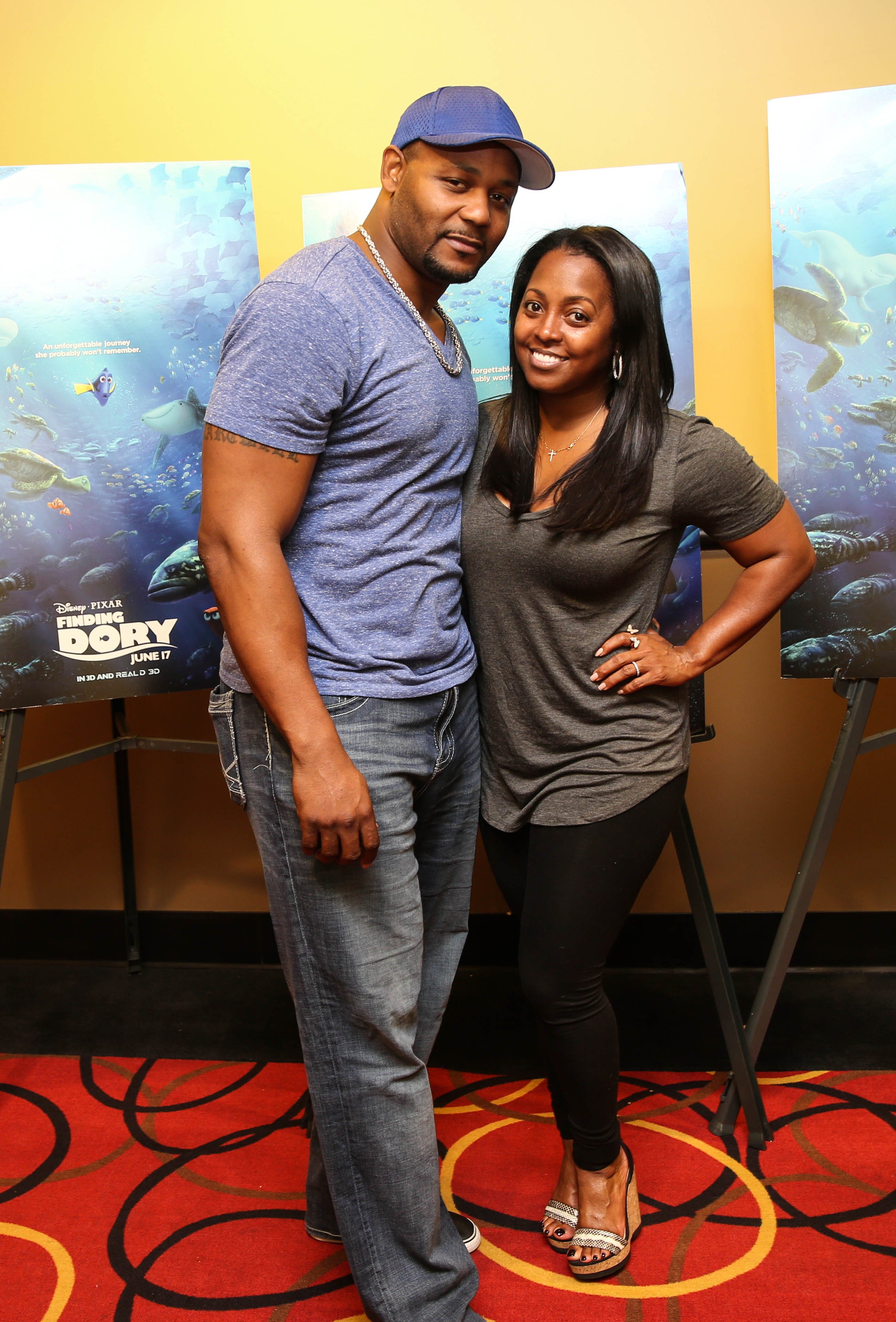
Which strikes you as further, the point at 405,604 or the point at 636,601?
the point at 636,601

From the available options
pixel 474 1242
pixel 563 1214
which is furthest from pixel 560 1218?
pixel 474 1242

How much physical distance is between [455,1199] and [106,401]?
1548 millimetres

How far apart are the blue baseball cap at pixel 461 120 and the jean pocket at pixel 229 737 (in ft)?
2.43

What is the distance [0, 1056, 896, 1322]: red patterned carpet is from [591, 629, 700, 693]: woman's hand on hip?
88 centimetres

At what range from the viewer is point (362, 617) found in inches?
47.2

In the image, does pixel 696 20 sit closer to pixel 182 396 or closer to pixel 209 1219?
pixel 182 396

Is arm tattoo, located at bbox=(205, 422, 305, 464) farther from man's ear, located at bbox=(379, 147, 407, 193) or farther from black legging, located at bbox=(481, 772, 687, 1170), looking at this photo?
black legging, located at bbox=(481, 772, 687, 1170)

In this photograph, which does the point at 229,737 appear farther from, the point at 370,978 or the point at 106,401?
the point at 106,401

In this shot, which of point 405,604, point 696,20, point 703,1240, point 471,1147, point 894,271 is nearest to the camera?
point 405,604

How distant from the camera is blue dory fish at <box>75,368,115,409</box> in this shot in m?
1.85

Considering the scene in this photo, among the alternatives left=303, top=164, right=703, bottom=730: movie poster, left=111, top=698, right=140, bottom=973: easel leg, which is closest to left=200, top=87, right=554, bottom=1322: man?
left=303, top=164, right=703, bottom=730: movie poster

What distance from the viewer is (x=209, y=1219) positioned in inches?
63.9

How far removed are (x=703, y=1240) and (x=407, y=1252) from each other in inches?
21.3

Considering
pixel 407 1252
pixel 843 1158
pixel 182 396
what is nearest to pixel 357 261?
pixel 182 396
